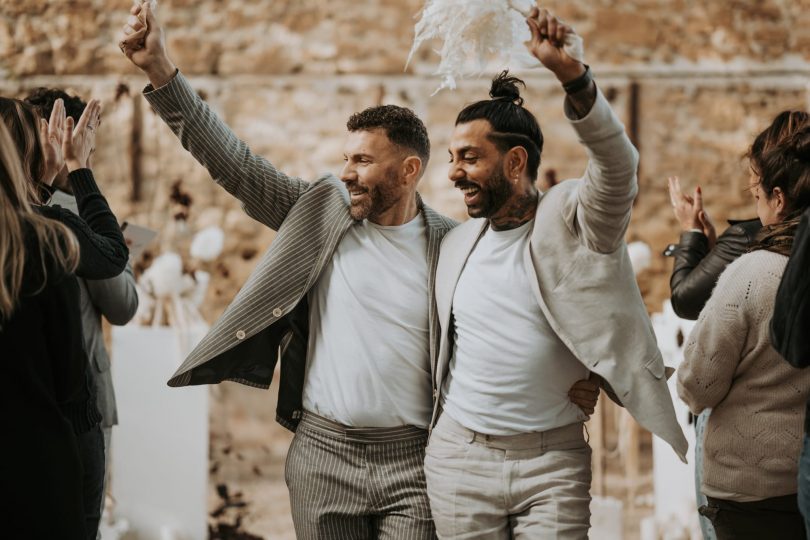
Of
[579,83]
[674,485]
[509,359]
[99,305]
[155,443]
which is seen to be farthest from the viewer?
[155,443]

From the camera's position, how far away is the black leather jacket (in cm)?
239

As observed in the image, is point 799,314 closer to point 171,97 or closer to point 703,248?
point 703,248

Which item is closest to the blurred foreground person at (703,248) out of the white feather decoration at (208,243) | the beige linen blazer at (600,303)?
the beige linen blazer at (600,303)

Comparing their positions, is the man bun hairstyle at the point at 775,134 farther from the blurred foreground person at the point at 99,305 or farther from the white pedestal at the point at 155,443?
the white pedestal at the point at 155,443

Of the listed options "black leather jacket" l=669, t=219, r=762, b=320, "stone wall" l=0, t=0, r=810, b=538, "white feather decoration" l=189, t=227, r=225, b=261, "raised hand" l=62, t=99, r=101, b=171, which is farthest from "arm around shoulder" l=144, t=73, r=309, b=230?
"stone wall" l=0, t=0, r=810, b=538

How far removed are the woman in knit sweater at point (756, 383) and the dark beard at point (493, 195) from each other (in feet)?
1.60

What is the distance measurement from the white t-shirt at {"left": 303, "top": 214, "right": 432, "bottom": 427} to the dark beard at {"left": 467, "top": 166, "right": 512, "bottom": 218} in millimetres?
246

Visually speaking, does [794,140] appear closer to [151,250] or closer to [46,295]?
[46,295]

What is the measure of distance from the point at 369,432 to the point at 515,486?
1.24 feet

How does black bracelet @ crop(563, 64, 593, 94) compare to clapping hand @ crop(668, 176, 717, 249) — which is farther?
clapping hand @ crop(668, 176, 717, 249)

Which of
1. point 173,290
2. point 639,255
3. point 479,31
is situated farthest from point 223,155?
point 639,255

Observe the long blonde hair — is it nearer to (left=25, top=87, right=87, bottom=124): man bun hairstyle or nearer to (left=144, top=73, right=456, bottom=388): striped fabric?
(left=144, top=73, right=456, bottom=388): striped fabric

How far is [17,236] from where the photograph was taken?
166cm

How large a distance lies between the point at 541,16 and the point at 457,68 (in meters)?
0.35
